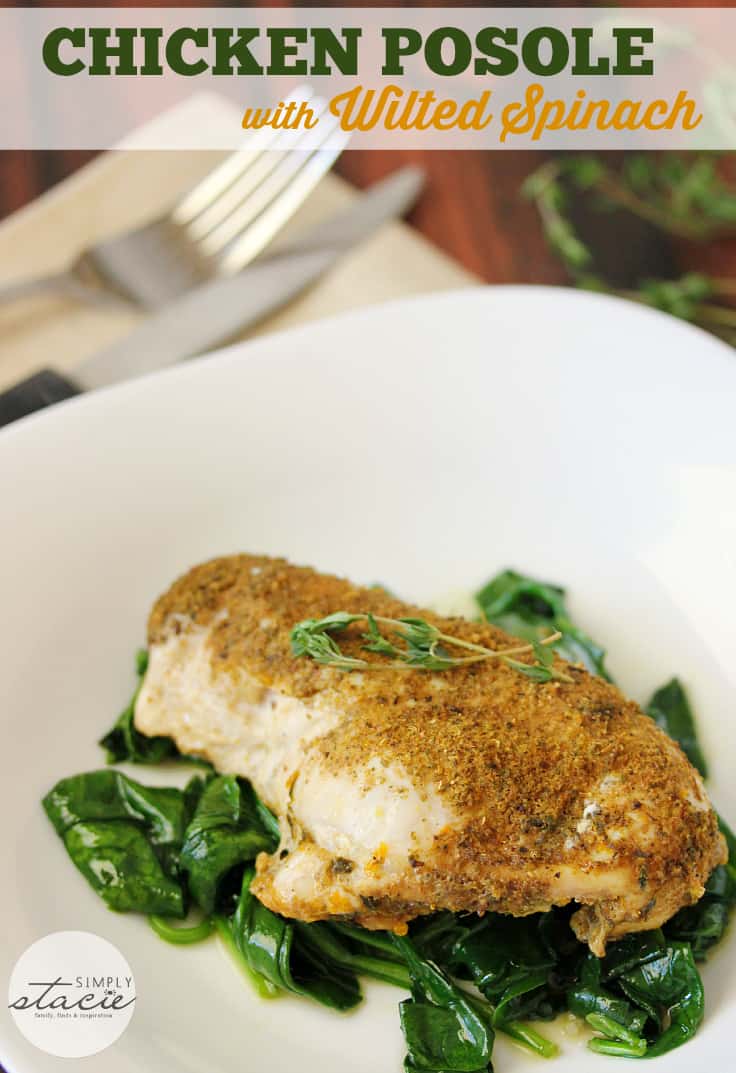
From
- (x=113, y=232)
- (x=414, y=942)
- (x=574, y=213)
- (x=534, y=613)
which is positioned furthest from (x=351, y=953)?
(x=574, y=213)

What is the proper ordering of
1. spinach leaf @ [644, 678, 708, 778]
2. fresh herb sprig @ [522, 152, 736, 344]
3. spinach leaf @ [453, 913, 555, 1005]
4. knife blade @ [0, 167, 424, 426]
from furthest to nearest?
fresh herb sprig @ [522, 152, 736, 344] < knife blade @ [0, 167, 424, 426] < spinach leaf @ [644, 678, 708, 778] < spinach leaf @ [453, 913, 555, 1005]

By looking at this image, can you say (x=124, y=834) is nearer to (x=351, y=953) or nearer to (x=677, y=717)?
(x=351, y=953)

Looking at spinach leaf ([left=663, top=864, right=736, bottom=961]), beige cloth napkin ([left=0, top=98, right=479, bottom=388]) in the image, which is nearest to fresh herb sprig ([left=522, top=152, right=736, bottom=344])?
beige cloth napkin ([left=0, top=98, right=479, bottom=388])

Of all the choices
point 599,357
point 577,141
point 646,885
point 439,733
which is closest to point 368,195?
point 577,141

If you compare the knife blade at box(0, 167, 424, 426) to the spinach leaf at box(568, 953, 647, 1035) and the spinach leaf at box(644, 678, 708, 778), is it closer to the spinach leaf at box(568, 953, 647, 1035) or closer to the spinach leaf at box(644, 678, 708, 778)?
the spinach leaf at box(644, 678, 708, 778)

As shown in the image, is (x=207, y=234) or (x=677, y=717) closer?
(x=677, y=717)

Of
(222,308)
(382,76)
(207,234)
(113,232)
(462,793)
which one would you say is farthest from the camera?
(382,76)
